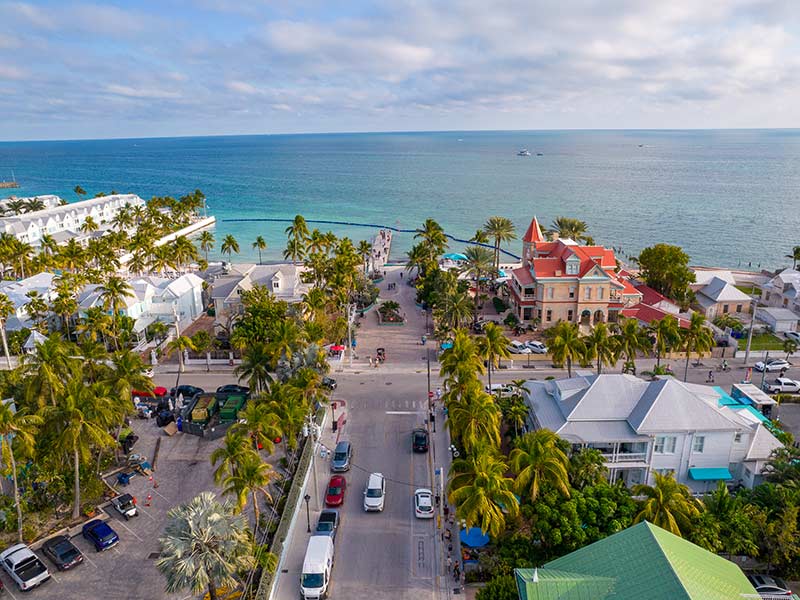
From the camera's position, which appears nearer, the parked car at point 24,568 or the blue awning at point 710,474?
the parked car at point 24,568

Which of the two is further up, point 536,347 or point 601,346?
point 601,346

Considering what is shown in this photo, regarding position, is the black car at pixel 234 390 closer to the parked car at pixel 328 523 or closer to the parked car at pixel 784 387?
the parked car at pixel 328 523

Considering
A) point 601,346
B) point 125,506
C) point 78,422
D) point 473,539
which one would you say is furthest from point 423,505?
point 601,346

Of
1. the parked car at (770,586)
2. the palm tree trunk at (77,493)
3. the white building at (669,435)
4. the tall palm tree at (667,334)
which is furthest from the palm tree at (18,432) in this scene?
the tall palm tree at (667,334)

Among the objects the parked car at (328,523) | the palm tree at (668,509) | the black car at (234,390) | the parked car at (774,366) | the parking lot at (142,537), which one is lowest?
the parking lot at (142,537)

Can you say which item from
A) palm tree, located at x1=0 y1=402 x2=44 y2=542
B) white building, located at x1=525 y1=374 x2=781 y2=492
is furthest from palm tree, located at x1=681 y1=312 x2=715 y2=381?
palm tree, located at x1=0 y1=402 x2=44 y2=542

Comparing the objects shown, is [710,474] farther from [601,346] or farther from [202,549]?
[202,549]
